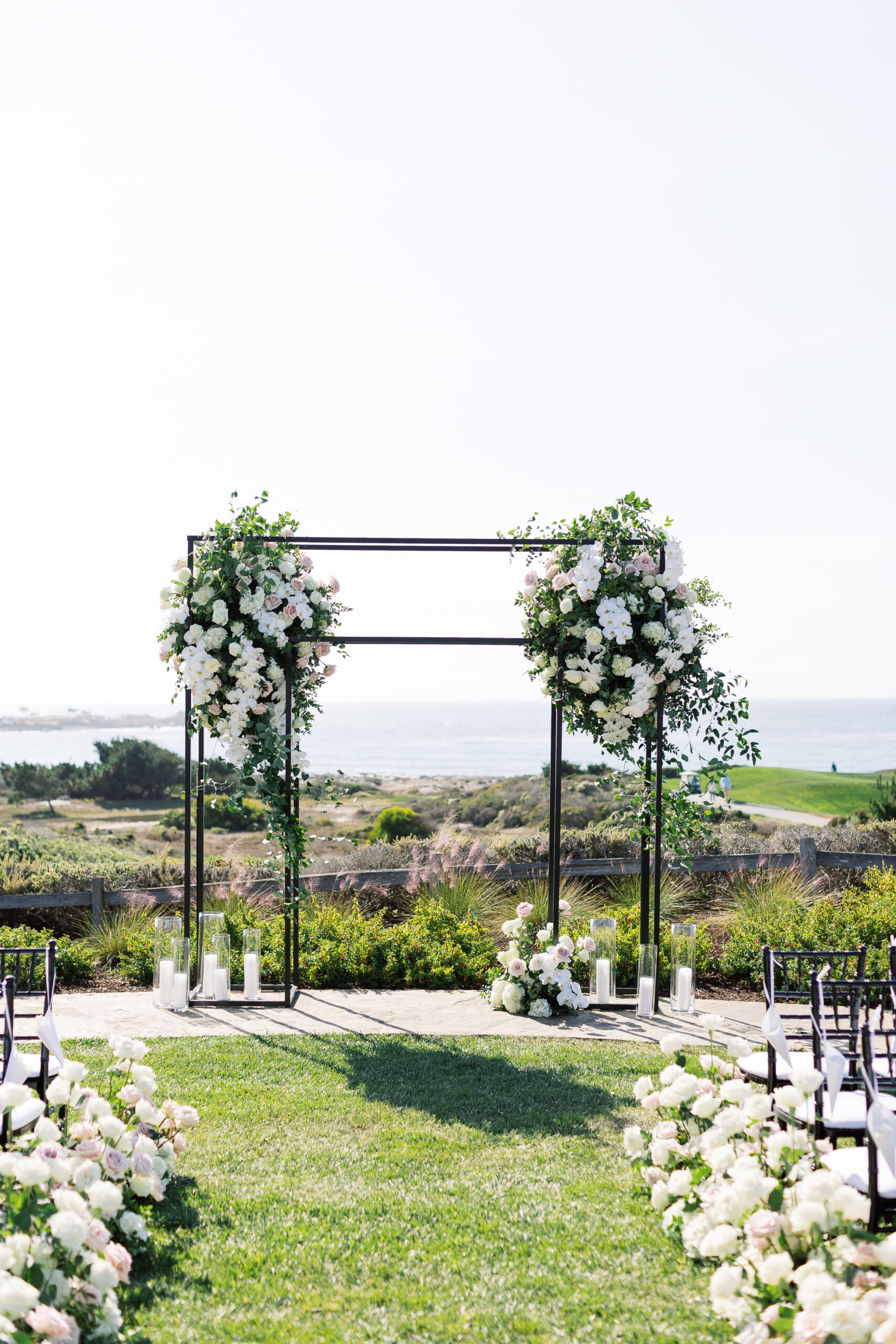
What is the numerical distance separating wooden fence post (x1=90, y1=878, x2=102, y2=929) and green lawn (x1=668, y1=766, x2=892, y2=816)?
992 inches

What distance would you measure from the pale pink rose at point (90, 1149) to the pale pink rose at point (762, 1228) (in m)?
1.84

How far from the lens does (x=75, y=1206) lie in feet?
7.50

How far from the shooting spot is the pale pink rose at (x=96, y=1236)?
2.30m

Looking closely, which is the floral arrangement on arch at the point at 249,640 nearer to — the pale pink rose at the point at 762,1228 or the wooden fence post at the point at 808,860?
the pale pink rose at the point at 762,1228

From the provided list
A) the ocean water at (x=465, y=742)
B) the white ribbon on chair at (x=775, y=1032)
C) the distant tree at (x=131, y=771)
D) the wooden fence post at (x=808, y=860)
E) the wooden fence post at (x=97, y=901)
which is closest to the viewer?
the white ribbon on chair at (x=775, y=1032)

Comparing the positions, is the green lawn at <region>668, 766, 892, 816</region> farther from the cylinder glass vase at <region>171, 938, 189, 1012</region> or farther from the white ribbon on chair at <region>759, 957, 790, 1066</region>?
the white ribbon on chair at <region>759, 957, 790, 1066</region>

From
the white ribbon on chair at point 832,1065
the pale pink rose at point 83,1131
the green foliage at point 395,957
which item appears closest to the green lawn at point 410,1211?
the pale pink rose at point 83,1131

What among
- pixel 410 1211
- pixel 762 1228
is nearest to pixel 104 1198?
pixel 410 1211

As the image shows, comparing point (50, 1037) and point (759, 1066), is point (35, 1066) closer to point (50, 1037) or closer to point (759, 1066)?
point (50, 1037)

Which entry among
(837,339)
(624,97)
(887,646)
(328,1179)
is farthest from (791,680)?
(328,1179)

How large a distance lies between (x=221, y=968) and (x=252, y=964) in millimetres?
200

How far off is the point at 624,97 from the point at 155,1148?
615 cm

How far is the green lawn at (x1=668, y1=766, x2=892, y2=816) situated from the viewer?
3083 centimetres

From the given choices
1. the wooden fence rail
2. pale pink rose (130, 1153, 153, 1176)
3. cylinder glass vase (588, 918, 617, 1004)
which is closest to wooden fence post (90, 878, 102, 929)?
the wooden fence rail
